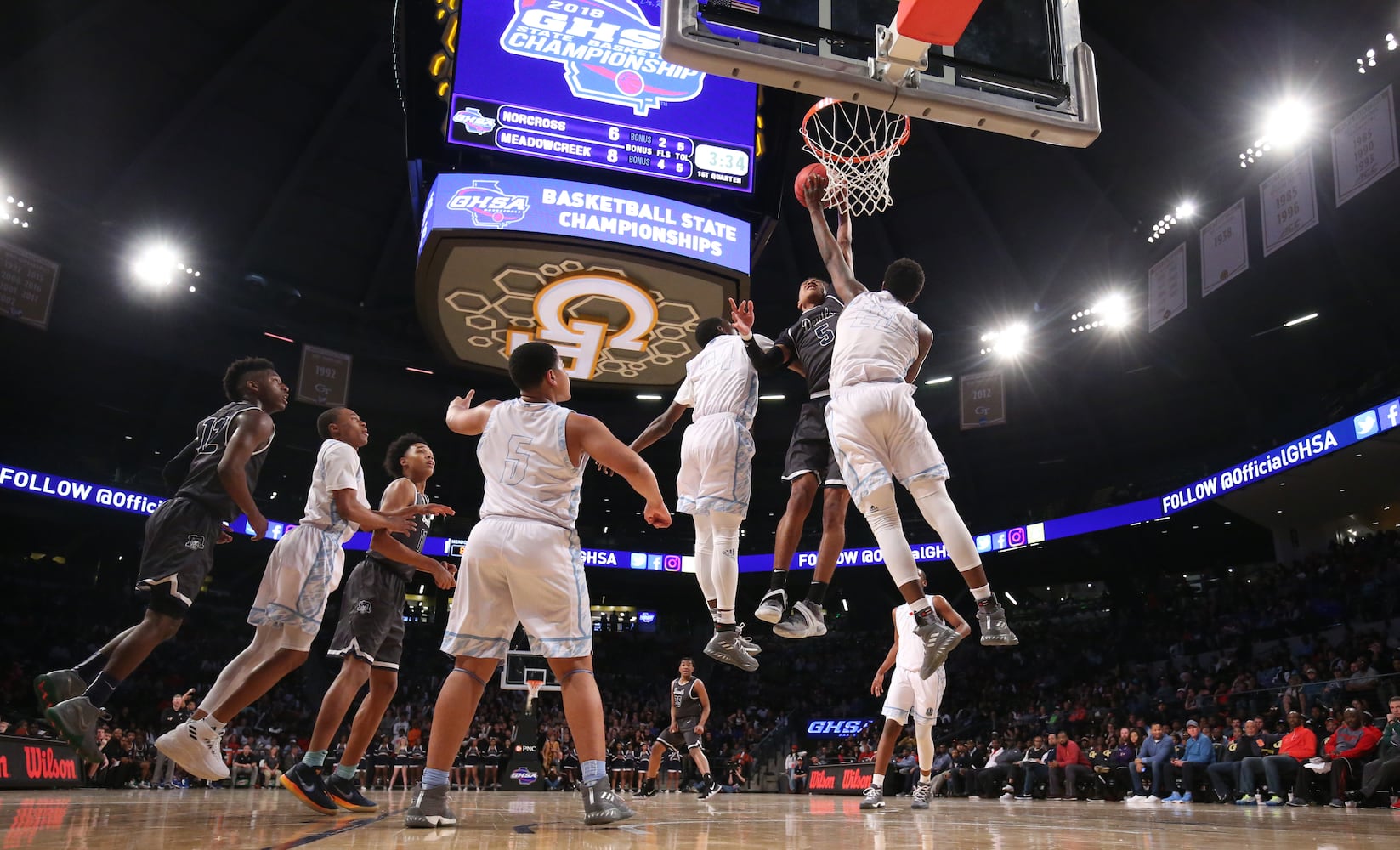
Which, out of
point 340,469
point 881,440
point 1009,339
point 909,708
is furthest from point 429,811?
point 1009,339

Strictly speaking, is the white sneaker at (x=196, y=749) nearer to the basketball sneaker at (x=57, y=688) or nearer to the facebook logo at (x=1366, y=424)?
the basketball sneaker at (x=57, y=688)

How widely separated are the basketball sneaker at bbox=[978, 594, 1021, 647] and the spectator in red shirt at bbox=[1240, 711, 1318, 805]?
7578mm

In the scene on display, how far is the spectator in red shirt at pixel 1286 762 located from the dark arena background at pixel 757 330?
5cm

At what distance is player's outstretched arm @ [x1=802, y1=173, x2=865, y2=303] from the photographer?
5.89m

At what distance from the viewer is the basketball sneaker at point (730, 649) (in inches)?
227

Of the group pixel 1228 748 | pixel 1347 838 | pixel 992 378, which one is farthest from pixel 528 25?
pixel 992 378

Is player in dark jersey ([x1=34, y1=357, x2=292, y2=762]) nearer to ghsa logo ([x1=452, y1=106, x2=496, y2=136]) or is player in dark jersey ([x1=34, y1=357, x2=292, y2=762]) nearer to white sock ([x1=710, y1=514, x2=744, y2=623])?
white sock ([x1=710, y1=514, x2=744, y2=623])

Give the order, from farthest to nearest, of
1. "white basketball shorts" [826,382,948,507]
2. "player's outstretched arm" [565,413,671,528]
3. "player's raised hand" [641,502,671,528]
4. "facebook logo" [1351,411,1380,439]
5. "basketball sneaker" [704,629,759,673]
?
1. "facebook logo" [1351,411,1380,439]
2. "basketball sneaker" [704,629,759,673]
3. "white basketball shorts" [826,382,948,507]
4. "player's raised hand" [641,502,671,528]
5. "player's outstretched arm" [565,413,671,528]

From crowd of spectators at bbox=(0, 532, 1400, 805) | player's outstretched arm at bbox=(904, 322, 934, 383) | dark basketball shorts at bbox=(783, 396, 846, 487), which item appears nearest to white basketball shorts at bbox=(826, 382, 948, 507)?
player's outstretched arm at bbox=(904, 322, 934, 383)

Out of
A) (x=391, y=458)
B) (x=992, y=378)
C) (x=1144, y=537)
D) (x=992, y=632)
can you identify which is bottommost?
(x=992, y=632)

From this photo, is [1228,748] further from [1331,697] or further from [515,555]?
[515,555]

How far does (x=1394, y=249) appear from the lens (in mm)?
16266

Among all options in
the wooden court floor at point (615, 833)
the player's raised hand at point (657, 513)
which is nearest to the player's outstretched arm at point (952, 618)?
the wooden court floor at point (615, 833)

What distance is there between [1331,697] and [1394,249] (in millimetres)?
8756
